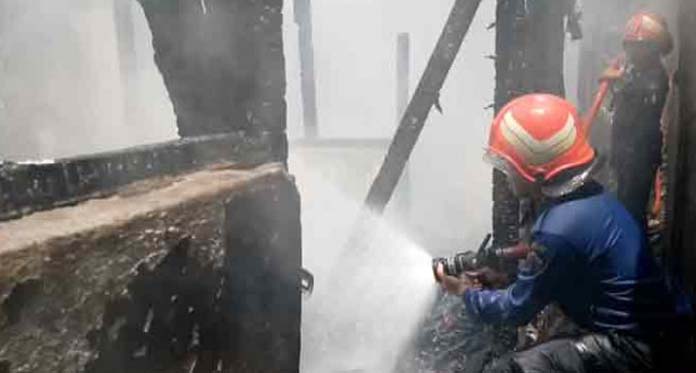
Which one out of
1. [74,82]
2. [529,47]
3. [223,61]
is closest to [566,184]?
[223,61]

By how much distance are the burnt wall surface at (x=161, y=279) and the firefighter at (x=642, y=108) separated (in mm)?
5167

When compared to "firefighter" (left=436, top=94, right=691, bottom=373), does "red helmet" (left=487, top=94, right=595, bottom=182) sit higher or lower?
higher

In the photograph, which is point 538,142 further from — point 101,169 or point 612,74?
point 612,74

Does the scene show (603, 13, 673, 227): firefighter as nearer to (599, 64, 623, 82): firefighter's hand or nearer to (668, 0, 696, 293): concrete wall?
(599, 64, 623, 82): firefighter's hand

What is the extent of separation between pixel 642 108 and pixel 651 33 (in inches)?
31.6

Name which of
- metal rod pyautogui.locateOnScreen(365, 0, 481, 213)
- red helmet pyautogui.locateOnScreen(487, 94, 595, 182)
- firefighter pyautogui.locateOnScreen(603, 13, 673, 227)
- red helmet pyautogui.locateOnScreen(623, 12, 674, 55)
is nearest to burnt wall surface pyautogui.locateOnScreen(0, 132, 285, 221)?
red helmet pyautogui.locateOnScreen(487, 94, 595, 182)

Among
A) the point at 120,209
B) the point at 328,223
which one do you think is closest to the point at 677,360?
the point at 120,209

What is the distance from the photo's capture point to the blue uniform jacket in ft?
11.1

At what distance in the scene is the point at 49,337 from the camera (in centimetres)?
196

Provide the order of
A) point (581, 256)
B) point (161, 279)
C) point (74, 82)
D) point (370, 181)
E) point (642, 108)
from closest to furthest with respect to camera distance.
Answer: point (161, 279) → point (581, 256) → point (642, 108) → point (370, 181) → point (74, 82)

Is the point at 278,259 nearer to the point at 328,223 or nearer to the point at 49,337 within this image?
the point at 49,337

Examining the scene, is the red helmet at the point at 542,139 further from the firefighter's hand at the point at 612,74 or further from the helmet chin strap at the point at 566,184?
the firefighter's hand at the point at 612,74

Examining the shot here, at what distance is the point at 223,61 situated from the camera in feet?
11.9

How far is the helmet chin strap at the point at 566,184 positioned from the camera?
3.49m
